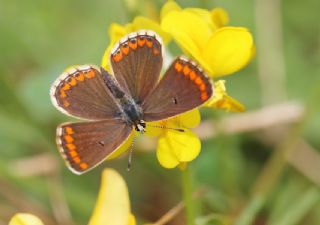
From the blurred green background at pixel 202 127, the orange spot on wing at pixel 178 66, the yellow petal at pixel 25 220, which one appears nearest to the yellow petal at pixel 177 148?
the orange spot on wing at pixel 178 66

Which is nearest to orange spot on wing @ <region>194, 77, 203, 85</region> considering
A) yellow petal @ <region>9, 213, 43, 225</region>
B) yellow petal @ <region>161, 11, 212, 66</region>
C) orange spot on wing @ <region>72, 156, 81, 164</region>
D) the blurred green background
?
yellow petal @ <region>161, 11, 212, 66</region>

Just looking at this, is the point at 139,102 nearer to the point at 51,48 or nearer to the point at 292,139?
the point at 292,139

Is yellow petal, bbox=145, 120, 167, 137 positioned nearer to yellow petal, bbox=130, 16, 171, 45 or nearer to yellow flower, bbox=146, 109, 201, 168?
yellow flower, bbox=146, 109, 201, 168

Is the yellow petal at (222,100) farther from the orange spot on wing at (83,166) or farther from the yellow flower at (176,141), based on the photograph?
the orange spot on wing at (83,166)

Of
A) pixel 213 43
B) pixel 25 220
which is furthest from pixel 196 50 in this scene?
pixel 25 220

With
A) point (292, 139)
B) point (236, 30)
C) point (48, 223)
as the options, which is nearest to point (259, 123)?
point (292, 139)

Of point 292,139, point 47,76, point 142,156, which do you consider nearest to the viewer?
point 292,139

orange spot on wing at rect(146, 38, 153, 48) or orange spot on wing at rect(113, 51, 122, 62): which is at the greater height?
orange spot on wing at rect(146, 38, 153, 48)
